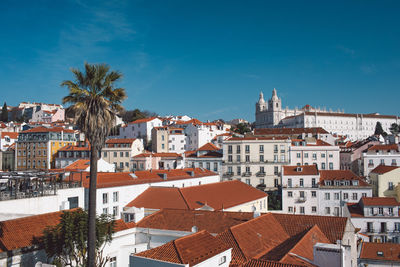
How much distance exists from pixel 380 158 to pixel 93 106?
2305 inches

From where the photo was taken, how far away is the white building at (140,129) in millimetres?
96031

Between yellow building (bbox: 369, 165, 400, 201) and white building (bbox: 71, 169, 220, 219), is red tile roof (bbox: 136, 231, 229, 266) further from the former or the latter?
yellow building (bbox: 369, 165, 400, 201)

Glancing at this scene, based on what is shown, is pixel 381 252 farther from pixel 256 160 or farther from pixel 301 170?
pixel 256 160

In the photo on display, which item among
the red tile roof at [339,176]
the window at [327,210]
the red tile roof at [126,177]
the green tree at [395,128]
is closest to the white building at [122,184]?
the red tile roof at [126,177]

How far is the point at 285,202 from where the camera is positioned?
4947 centimetres

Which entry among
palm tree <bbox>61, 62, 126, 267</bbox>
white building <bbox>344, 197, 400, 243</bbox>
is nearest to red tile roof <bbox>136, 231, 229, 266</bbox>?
palm tree <bbox>61, 62, 126, 267</bbox>

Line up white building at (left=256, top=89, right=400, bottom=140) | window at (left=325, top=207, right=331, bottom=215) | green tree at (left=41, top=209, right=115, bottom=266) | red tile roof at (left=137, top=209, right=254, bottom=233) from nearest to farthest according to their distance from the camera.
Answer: green tree at (left=41, top=209, right=115, bottom=266)
red tile roof at (left=137, top=209, right=254, bottom=233)
window at (left=325, top=207, right=331, bottom=215)
white building at (left=256, top=89, right=400, bottom=140)

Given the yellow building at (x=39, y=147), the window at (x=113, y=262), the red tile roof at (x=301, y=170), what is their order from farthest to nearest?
the yellow building at (x=39, y=147)
the red tile roof at (x=301, y=170)
the window at (x=113, y=262)

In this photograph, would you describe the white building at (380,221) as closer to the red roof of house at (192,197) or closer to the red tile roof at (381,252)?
the red tile roof at (381,252)

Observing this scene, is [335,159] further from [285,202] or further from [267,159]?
[285,202]

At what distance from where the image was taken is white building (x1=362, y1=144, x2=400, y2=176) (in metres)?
61.0

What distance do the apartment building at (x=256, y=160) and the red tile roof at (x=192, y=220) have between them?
116 feet

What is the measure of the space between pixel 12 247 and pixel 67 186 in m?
11.6

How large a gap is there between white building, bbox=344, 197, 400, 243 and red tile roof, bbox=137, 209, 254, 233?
21.7m
